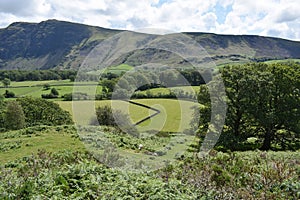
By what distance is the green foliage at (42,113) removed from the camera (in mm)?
56781

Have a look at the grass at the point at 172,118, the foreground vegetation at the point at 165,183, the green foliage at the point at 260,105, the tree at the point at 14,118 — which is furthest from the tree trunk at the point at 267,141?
the tree at the point at 14,118

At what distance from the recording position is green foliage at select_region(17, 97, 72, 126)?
56.8m

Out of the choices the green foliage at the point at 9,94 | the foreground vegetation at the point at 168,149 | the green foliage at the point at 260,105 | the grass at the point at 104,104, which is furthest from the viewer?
the green foliage at the point at 9,94

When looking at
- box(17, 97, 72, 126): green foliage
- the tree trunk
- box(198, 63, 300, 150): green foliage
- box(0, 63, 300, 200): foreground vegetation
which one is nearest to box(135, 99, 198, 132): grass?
box(0, 63, 300, 200): foreground vegetation

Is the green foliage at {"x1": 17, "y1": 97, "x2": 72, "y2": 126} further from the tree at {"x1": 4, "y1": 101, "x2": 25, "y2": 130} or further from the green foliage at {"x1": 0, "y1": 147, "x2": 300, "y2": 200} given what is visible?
the green foliage at {"x1": 0, "y1": 147, "x2": 300, "y2": 200}

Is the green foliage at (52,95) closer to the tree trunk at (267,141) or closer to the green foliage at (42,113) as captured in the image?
the green foliage at (42,113)

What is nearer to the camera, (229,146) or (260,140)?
(229,146)

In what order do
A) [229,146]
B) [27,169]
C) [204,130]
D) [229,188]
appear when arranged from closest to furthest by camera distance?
[229,188] → [27,169] → [229,146] → [204,130]

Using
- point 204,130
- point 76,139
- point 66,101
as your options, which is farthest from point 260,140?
point 66,101

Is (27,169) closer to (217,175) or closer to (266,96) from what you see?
(217,175)

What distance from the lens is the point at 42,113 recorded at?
57906 mm

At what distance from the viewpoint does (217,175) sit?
8.39 m

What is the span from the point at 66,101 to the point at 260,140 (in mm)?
51404

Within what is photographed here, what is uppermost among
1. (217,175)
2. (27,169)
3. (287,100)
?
(287,100)
